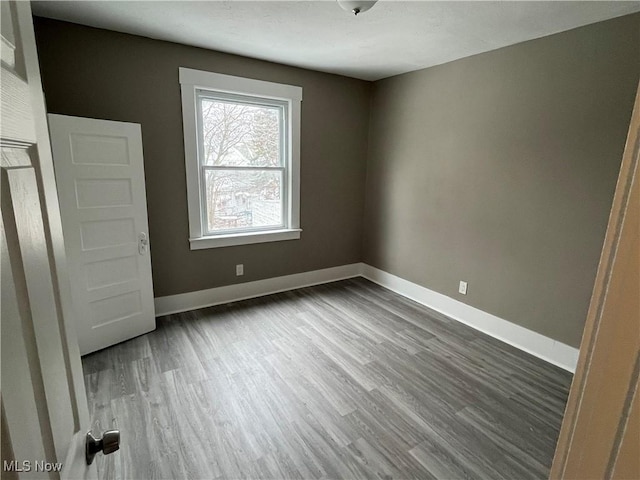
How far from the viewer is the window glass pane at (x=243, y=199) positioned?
11.2 feet

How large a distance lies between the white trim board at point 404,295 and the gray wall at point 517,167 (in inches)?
3.3

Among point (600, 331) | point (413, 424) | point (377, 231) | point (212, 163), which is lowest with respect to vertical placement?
point (413, 424)

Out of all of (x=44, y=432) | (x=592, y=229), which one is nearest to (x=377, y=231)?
(x=592, y=229)

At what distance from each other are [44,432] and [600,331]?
2.86 feet

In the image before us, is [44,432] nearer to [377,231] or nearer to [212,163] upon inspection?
[212,163]

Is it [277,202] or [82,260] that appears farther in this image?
[277,202]

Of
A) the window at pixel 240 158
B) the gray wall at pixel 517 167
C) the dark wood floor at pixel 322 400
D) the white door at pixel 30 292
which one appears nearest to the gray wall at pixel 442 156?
the gray wall at pixel 517 167

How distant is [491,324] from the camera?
3.06 metres

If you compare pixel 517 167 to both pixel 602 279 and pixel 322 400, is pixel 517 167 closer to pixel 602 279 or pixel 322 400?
pixel 322 400

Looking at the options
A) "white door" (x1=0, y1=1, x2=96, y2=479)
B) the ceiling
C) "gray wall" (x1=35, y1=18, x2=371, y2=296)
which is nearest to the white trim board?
"gray wall" (x1=35, y1=18, x2=371, y2=296)

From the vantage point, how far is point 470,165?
312 cm

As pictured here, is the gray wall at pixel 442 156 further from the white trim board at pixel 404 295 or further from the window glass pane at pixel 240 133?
the window glass pane at pixel 240 133

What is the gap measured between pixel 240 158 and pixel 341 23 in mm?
1675

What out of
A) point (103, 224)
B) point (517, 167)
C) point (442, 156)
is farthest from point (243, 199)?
point (517, 167)
